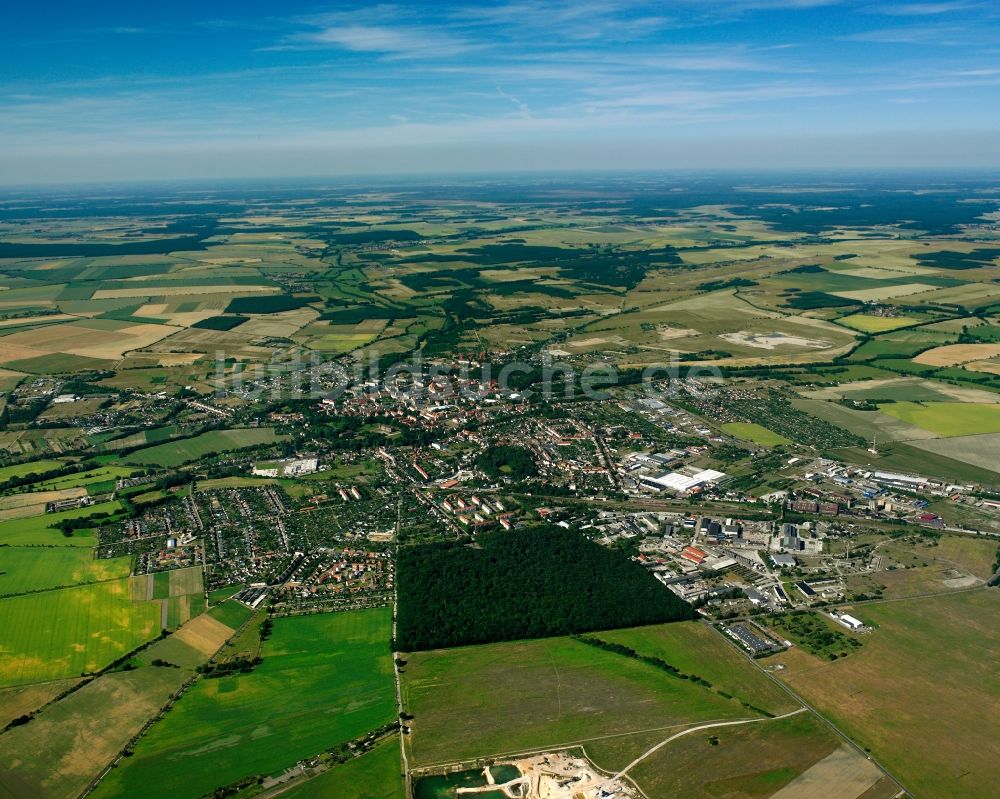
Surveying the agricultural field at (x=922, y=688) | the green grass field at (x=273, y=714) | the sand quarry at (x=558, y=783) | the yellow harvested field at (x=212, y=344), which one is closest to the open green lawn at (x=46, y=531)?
the green grass field at (x=273, y=714)

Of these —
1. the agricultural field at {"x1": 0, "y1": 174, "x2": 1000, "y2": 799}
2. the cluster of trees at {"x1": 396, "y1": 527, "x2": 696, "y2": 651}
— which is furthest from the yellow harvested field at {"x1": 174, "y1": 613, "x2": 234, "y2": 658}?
the cluster of trees at {"x1": 396, "y1": 527, "x2": 696, "y2": 651}

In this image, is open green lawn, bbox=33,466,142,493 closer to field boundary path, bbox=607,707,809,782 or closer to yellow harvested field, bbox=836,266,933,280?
field boundary path, bbox=607,707,809,782

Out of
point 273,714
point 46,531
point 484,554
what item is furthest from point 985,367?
point 46,531

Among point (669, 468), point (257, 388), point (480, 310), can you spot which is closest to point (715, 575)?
point (669, 468)

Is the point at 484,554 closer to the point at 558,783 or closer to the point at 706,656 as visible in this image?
the point at 706,656

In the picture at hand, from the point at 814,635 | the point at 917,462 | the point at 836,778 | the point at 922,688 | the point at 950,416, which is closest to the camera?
the point at 836,778

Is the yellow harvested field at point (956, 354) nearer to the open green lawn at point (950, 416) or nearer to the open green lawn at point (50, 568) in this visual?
the open green lawn at point (950, 416)
